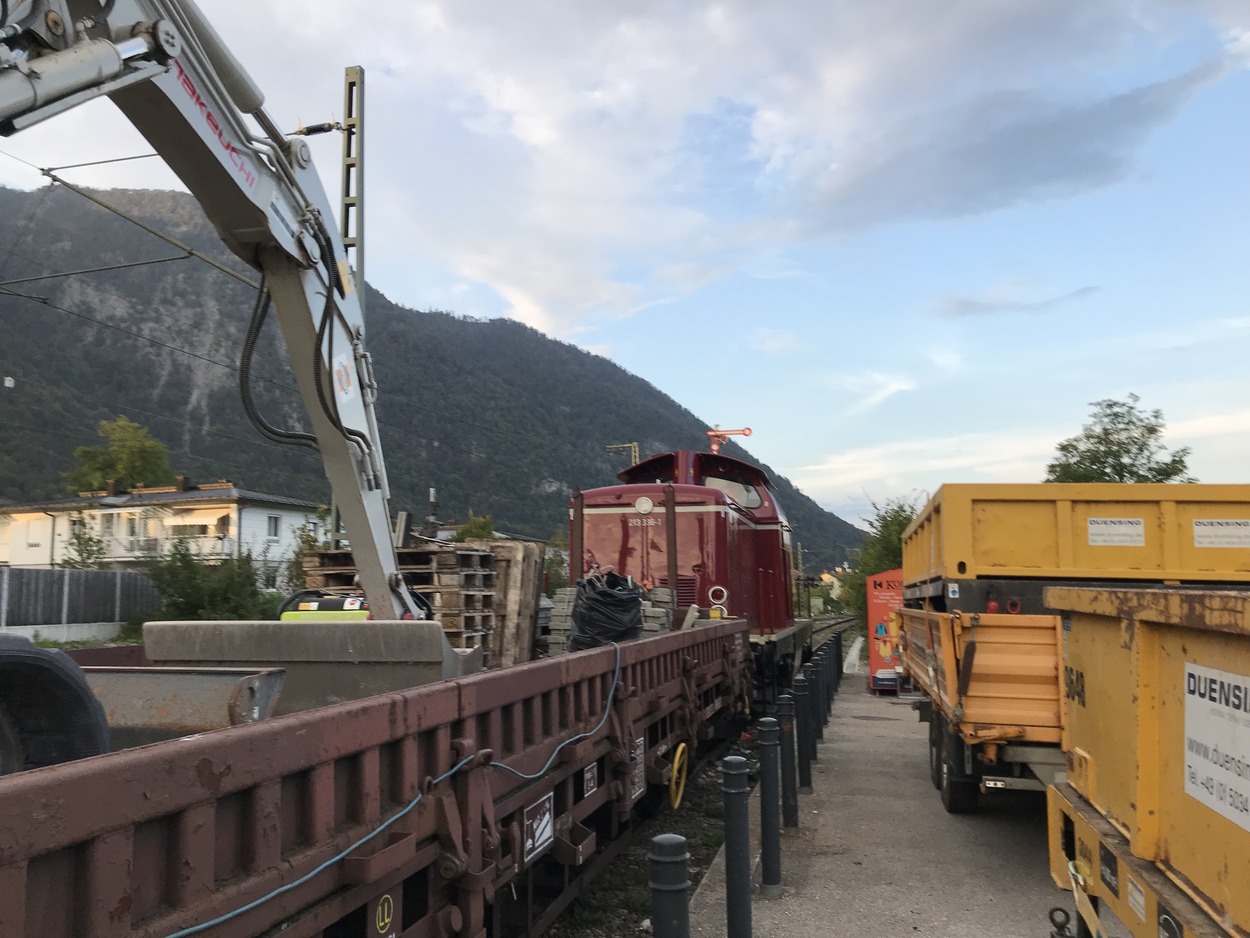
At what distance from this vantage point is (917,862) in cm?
679

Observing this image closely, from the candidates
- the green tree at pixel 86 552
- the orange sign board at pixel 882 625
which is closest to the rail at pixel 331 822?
the orange sign board at pixel 882 625

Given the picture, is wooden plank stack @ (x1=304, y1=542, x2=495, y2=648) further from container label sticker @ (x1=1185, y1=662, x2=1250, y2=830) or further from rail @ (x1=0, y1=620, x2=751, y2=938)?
container label sticker @ (x1=1185, y1=662, x2=1250, y2=830)

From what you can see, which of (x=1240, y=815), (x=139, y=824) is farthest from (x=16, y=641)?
(x=1240, y=815)

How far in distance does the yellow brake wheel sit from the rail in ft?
8.01

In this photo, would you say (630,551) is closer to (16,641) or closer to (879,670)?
(879,670)

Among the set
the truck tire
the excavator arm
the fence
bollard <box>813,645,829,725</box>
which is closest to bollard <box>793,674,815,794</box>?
bollard <box>813,645,829,725</box>

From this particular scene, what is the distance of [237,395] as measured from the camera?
265ft

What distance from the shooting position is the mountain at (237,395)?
91.8m

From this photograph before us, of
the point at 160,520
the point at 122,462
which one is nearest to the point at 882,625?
the point at 160,520

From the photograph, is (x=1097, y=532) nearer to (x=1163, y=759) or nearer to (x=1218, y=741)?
(x=1163, y=759)

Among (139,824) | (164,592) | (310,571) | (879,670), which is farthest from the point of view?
(164,592)

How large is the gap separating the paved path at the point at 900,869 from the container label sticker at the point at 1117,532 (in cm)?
228

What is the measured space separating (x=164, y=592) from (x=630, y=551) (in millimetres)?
12615

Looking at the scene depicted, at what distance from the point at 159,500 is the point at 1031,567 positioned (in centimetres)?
5350
